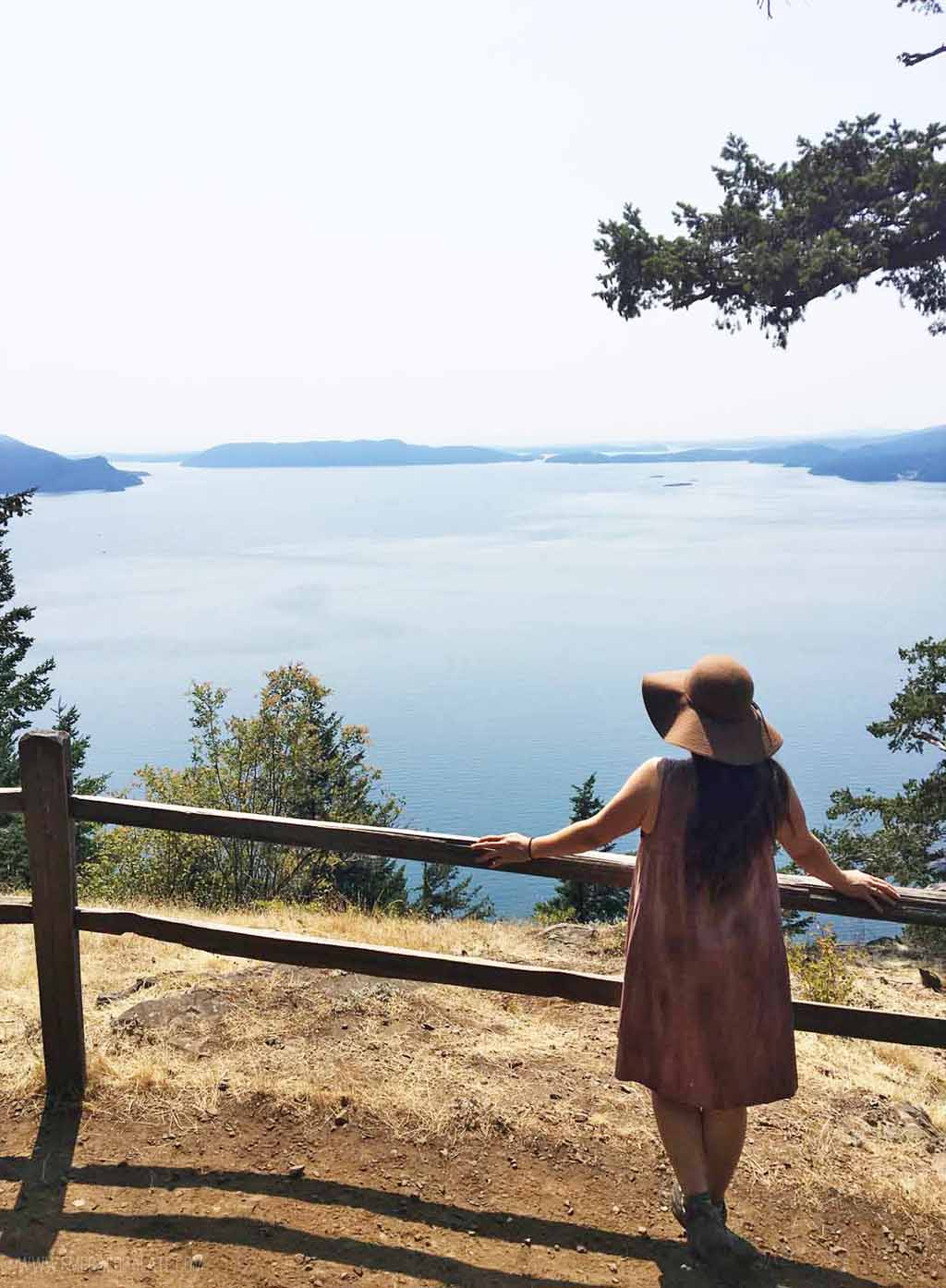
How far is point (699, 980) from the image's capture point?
3.23 meters

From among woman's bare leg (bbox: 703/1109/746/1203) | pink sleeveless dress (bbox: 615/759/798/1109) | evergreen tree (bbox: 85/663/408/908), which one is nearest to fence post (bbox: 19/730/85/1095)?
pink sleeveless dress (bbox: 615/759/798/1109)

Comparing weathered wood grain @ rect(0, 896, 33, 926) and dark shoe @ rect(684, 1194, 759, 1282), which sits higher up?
weathered wood grain @ rect(0, 896, 33, 926)

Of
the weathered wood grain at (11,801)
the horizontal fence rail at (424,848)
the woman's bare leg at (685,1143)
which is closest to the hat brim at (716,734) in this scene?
the horizontal fence rail at (424,848)

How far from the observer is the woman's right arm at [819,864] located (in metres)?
3.24

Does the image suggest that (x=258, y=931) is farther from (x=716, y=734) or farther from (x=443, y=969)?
(x=716, y=734)

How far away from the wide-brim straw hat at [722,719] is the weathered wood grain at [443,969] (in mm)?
1170

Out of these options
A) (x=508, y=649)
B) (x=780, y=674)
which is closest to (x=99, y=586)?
(x=508, y=649)

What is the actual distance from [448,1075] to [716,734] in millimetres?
2525

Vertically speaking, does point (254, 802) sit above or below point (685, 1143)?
below

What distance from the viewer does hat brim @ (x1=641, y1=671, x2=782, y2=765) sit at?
312 centimetres

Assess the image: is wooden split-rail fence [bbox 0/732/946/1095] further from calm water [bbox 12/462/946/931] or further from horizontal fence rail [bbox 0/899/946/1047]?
calm water [bbox 12/462/946/931]

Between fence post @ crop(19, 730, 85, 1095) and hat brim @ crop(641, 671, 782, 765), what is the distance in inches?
88.9

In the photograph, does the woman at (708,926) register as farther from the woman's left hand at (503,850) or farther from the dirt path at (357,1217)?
the dirt path at (357,1217)

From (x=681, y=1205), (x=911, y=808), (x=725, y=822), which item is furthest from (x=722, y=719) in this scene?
(x=911, y=808)
